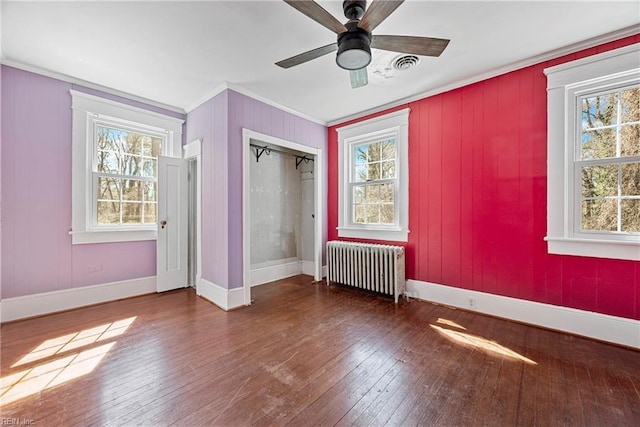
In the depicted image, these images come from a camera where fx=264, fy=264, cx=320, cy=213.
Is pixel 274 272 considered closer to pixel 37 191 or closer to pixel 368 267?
pixel 368 267

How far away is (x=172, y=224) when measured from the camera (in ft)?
12.8

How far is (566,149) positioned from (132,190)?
5160 mm

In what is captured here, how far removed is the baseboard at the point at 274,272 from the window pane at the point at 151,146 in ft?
7.62

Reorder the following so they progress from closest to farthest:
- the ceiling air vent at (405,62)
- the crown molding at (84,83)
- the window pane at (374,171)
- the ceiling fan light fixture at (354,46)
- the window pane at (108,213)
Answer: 1. the ceiling fan light fixture at (354,46)
2. the ceiling air vent at (405,62)
3. the crown molding at (84,83)
4. the window pane at (108,213)
5. the window pane at (374,171)

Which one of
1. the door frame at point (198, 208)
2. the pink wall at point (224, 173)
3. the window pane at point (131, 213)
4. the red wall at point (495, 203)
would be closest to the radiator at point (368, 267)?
A: the red wall at point (495, 203)

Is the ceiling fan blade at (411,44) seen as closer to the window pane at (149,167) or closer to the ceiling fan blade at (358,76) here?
the ceiling fan blade at (358,76)

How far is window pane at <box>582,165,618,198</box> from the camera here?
7.91 ft

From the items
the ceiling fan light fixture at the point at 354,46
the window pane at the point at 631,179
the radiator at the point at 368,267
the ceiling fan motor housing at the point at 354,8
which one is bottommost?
the radiator at the point at 368,267

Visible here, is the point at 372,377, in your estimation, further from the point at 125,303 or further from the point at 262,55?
the point at 125,303

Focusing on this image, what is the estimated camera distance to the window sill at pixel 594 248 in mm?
2262

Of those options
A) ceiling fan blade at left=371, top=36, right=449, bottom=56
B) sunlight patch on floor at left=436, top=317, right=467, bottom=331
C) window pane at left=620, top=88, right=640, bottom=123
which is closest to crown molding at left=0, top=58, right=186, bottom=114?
ceiling fan blade at left=371, top=36, right=449, bottom=56

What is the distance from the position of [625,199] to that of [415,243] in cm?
196

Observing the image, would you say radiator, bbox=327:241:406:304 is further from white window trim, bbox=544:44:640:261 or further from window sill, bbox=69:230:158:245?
window sill, bbox=69:230:158:245

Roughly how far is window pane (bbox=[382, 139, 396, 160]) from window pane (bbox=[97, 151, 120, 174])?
3.76 metres
